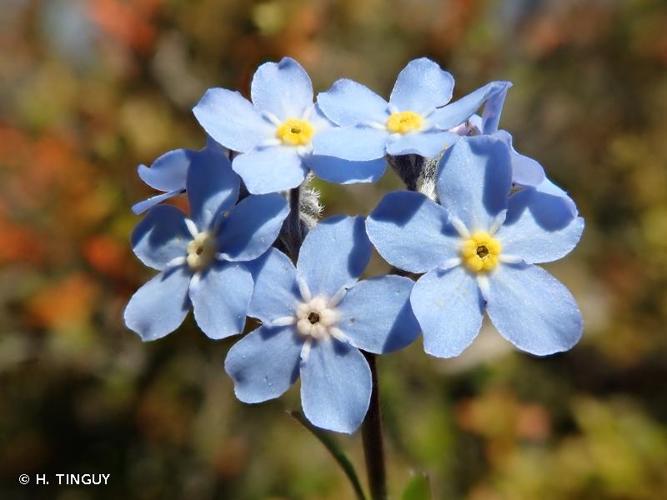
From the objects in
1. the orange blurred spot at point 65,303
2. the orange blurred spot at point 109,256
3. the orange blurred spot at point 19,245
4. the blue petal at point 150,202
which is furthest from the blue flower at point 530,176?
the orange blurred spot at point 19,245

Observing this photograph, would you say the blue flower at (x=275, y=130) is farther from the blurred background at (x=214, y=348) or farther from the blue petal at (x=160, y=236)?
the blurred background at (x=214, y=348)

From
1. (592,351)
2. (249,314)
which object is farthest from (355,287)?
(592,351)

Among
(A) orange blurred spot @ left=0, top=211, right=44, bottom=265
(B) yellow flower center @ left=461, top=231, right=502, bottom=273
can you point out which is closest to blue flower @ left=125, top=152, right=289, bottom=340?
(B) yellow flower center @ left=461, top=231, right=502, bottom=273

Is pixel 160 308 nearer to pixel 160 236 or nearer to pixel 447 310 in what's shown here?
pixel 160 236

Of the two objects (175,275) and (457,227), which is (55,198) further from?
(457,227)

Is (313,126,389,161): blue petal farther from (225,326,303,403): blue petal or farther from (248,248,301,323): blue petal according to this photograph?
(225,326,303,403): blue petal

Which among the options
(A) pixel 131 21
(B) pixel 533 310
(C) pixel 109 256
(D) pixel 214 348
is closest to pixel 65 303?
(C) pixel 109 256
